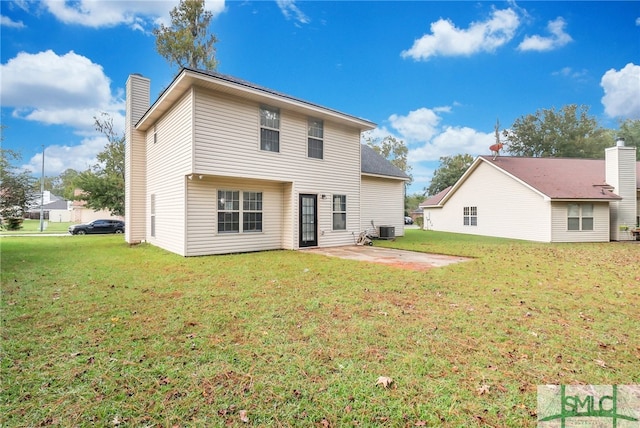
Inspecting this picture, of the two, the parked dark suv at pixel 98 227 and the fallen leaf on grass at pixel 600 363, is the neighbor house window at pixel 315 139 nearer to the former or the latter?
the fallen leaf on grass at pixel 600 363

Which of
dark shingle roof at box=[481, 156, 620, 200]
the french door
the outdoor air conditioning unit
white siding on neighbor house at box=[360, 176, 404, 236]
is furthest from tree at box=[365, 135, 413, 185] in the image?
the french door

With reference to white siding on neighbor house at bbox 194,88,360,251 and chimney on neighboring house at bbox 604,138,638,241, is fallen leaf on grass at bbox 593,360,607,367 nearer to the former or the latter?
white siding on neighbor house at bbox 194,88,360,251

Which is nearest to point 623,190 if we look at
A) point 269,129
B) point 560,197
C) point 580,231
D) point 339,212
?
point 580,231

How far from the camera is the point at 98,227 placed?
20906 mm

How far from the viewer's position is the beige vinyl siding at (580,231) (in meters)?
15.2

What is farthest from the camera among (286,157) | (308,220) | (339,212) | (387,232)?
(387,232)

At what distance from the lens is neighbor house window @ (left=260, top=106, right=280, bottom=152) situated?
1012 centimetres

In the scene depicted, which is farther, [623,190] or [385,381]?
[623,190]

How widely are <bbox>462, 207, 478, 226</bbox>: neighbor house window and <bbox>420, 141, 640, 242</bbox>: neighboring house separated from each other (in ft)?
1.73

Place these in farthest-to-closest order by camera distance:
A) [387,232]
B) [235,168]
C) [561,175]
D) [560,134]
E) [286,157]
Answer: [560,134] < [561,175] < [387,232] < [286,157] < [235,168]

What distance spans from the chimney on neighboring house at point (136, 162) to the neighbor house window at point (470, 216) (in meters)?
19.8

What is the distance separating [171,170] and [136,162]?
14.2ft

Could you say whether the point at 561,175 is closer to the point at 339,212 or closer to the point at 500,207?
the point at 500,207

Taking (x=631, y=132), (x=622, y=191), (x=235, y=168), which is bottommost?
(x=622, y=191)
